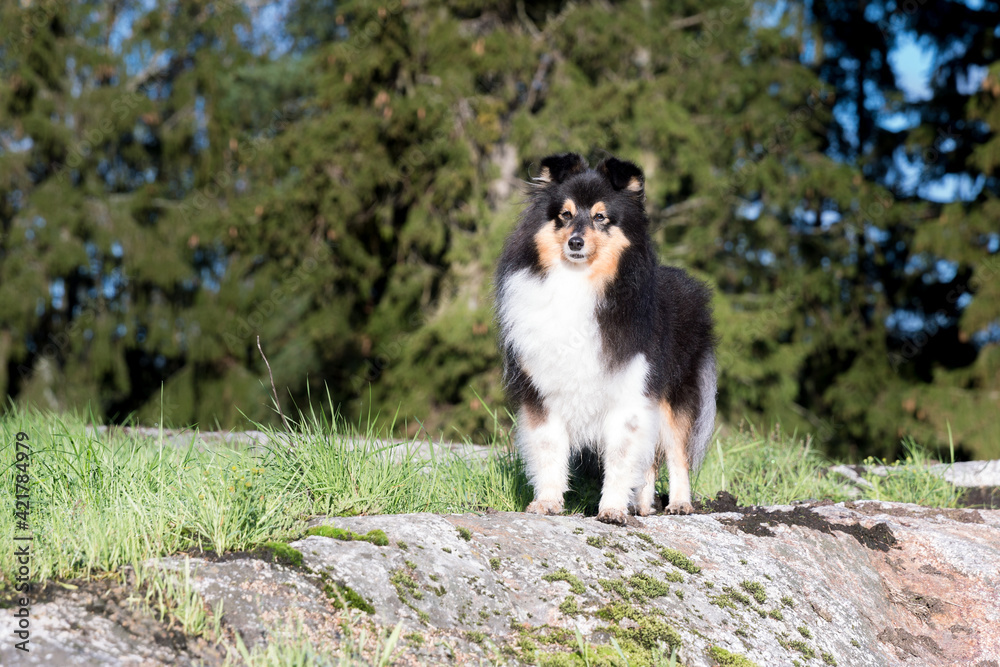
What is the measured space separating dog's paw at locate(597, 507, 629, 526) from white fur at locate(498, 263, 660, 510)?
0.20 ft

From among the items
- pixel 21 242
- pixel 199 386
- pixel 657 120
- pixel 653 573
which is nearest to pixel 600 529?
pixel 653 573

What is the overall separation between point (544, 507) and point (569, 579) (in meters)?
1.00

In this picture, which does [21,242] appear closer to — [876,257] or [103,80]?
[103,80]

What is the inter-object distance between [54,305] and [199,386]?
322 cm

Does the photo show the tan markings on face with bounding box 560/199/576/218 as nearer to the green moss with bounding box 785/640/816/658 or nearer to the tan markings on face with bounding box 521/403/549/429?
the tan markings on face with bounding box 521/403/549/429

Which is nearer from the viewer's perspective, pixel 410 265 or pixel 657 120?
pixel 657 120

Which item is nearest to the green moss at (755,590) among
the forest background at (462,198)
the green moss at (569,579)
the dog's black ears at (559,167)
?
the green moss at (569,579)

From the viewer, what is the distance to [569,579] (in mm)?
3332

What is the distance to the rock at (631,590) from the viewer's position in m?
2.88

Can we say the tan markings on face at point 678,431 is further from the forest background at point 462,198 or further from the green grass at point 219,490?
the forest background at point 462,198

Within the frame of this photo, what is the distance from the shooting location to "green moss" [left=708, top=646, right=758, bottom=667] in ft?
10.2

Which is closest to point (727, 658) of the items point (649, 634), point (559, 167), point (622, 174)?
point (649, 634)

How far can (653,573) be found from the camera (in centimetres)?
355

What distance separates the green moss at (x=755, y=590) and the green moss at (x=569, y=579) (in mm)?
782
